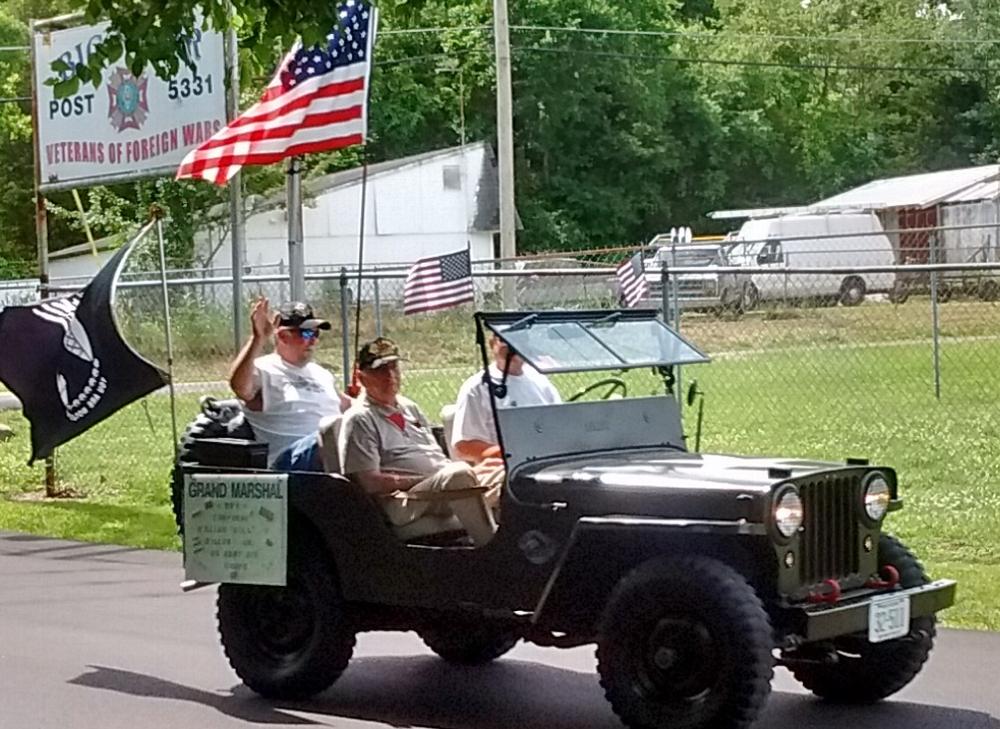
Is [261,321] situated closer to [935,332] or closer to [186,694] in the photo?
[186,694]

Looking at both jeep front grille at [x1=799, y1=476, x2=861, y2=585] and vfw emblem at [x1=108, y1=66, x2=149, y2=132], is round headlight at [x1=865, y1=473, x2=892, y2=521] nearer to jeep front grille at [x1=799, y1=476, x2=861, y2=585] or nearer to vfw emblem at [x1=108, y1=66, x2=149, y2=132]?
jeep front grille at [x1=799, y1=476, x2=861, y2=585]

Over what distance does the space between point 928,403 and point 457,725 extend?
448 inches

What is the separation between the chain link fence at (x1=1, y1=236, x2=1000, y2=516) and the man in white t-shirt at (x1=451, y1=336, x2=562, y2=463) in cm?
439

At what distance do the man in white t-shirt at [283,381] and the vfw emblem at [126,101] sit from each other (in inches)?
241

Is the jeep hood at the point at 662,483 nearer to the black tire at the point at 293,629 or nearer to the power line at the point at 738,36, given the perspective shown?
the black tire at the point at 293,629

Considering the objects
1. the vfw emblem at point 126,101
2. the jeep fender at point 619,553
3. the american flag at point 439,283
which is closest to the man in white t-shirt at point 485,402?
the jeep fender at point 619,553

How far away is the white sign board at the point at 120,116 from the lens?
48.2 feet

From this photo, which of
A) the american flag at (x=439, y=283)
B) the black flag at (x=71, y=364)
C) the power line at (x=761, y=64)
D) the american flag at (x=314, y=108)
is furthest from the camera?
the power line at (x=761, y=64)

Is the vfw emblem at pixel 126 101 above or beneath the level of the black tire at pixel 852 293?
above

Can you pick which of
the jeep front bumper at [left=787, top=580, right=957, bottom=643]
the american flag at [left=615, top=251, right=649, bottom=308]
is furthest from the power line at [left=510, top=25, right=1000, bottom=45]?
the jeep front bumper at [left=787, top=580, right=957, bottom=643]

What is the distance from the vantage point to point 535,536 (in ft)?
23.9

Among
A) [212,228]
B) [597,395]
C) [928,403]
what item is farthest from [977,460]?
[212,228]

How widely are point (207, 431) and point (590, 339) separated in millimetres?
2072

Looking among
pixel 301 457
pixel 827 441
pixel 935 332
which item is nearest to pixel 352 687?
pixel 301 457
